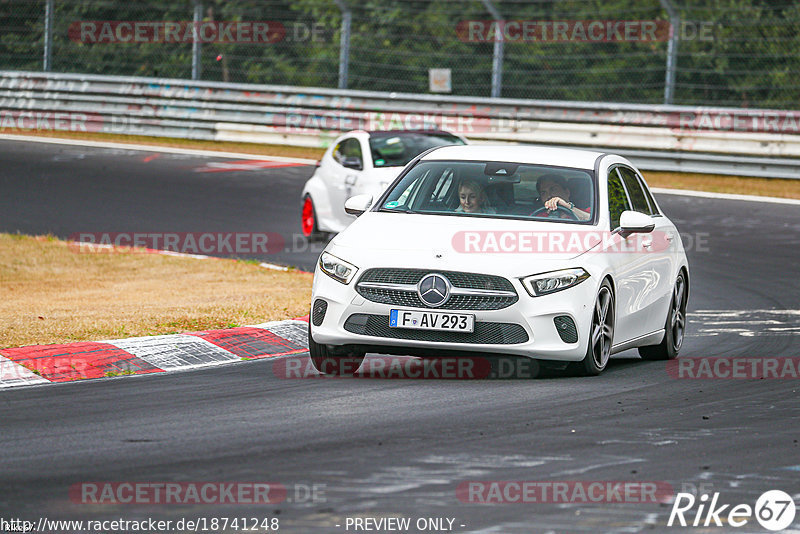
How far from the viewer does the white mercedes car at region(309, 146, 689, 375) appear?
29.9 feet

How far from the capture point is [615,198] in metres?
10.6

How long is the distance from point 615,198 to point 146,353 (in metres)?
3.40

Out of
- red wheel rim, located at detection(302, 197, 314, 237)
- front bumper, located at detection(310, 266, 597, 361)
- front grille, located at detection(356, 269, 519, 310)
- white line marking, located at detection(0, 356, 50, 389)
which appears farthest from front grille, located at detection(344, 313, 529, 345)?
red wheel rim, located at detection(302, 197, 314, 237)

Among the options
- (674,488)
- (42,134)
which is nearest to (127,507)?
(674,488)

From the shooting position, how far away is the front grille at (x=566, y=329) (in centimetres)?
918

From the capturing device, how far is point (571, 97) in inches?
1083

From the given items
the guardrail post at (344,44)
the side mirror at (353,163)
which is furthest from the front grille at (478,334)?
the guardrail post at (344,44)

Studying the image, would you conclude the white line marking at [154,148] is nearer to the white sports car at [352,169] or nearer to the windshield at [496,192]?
the white sports car at [352,169]

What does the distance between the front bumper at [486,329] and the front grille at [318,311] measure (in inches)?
1.5

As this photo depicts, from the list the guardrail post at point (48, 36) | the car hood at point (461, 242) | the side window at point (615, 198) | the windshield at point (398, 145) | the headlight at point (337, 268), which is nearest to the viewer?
the car hood at point (461, 242)

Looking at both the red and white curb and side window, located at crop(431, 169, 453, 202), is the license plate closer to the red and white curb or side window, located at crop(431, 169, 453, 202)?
side window, located at crop(431, 169, 453, 202)

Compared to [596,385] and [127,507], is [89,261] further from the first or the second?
[127,507]

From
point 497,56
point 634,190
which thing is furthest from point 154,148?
point 634,190

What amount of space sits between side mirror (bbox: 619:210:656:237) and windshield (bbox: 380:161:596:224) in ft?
0.75
